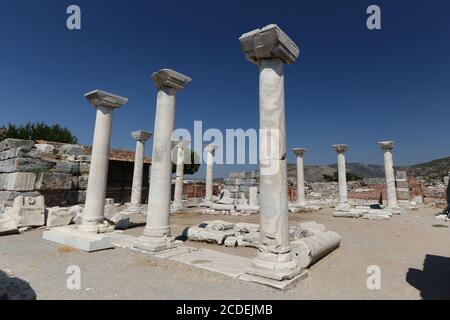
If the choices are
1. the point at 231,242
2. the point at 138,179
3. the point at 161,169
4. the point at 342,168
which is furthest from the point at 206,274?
the point at 342,168

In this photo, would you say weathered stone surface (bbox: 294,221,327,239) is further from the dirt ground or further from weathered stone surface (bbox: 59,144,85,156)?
weathered stone surface (bbox: 59,144,85,156)

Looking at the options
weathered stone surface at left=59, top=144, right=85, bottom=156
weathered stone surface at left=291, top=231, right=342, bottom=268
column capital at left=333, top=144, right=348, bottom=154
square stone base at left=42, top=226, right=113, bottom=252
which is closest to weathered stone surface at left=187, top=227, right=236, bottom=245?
square stone base at left=42, top=226, right=113, bottom=252

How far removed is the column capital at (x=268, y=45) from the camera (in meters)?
5.03

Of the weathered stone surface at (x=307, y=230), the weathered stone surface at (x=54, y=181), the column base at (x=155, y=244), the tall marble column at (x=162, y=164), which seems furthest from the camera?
the weathered stone surface at (x=54, y=181)

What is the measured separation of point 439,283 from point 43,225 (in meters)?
11.7

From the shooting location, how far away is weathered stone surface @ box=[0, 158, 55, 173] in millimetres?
10938

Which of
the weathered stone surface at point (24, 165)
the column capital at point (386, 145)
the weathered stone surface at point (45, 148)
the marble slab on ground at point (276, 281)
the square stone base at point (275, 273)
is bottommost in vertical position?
the marble slab on ground at point (276, 281)

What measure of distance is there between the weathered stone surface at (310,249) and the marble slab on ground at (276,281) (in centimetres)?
74

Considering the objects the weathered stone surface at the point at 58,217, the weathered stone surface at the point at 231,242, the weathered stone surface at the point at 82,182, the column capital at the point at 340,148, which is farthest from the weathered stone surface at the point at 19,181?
the column capital at the point at 340,148

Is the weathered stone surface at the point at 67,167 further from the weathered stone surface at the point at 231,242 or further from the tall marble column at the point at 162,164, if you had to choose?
the weathered stone surface at the point at 231,242

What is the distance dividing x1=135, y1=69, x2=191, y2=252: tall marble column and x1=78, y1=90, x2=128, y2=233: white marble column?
2.30 meters

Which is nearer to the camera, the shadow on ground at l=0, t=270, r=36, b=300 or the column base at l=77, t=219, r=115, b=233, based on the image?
the shadow on ground at l=0, t=270, r=36, b=300
